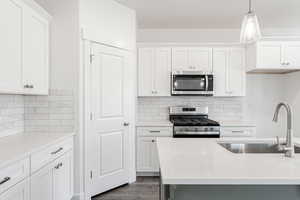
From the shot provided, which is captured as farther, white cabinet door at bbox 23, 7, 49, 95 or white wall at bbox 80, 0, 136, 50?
white wall at bbox 80, 0, 136, 50

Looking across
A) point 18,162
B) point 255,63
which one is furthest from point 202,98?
point 18,162

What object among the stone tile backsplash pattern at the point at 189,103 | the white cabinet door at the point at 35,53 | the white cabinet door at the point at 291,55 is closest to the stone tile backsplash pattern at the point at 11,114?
the white cabinet door at the point at 35,53

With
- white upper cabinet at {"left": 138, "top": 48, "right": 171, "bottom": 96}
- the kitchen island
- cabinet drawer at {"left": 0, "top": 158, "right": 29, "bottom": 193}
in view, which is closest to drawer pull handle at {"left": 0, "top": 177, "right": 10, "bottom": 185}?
cabinet drawer at {"left": 0, "top": 158, "right": 29, "bottom": 193}

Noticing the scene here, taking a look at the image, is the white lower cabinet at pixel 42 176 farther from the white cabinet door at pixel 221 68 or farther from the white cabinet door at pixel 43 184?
the white cabinet door at pixel 221 68

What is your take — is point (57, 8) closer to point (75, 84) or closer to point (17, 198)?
point (75, 84)

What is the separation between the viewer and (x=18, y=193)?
1.69 meters

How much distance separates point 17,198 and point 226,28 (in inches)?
164

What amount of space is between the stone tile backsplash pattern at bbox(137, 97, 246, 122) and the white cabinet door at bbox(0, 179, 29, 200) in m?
2.84

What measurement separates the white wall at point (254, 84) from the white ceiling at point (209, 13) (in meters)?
0.14

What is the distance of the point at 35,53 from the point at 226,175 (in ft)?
7.42

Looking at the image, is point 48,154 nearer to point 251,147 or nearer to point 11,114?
point 11,114

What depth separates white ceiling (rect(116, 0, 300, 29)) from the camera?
11.2 feet

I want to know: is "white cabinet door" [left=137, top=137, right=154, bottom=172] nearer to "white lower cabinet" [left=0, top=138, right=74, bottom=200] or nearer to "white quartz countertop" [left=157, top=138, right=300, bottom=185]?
"white lower cabinet" [left=0, top=138, right=74, bottom=200]

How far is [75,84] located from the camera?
2947 mm
